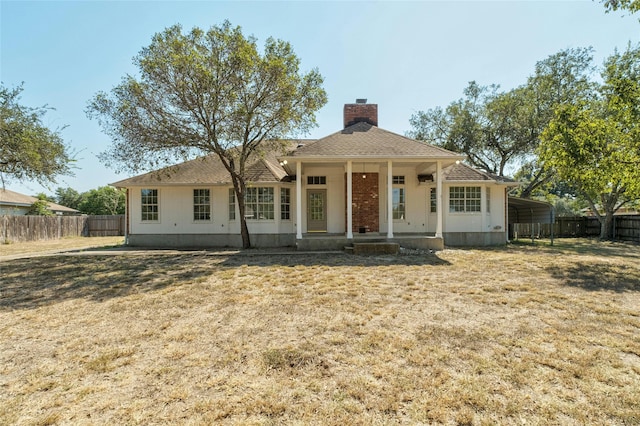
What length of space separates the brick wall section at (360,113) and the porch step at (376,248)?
22.5 ft

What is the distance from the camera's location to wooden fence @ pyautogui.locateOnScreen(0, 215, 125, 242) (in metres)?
18.0

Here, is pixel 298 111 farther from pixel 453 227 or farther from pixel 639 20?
pixel 639 20

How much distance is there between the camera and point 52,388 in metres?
2.93

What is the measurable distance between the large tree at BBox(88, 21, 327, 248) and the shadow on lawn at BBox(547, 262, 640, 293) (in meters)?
9.15

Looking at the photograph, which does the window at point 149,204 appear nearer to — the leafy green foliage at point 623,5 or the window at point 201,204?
the window at point 201,204

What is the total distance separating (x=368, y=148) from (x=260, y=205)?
529cm

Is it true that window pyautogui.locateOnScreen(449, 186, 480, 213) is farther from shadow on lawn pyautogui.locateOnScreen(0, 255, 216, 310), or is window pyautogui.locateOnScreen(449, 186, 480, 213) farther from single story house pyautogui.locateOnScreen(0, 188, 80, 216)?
single story house pyautogui.locateOnScreen(0, 188, 80, 216)

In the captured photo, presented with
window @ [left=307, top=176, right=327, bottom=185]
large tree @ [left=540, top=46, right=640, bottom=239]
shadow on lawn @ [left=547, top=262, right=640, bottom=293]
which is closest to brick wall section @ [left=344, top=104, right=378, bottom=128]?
window @ [left=307, top=176, right=327, bottom=185]

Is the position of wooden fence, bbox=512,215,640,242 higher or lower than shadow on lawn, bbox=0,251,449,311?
higher

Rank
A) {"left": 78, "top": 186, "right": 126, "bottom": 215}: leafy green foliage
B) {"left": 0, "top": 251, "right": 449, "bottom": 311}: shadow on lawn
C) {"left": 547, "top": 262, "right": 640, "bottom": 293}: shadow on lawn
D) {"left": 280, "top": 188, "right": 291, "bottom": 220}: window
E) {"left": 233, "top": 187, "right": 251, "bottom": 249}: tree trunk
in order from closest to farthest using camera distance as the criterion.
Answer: {"left": 0, "top": 251, "right": 449, "bottom": 311}: shadow on lawn < {"left": 547, "top": 262, "right": 640, "bottom": 293}: shadow on lawn < {"left": 233, "top": 187, "right": 251, "bottom": 249}: tree trunk < {"left": 280, "top": 188, "right": 291, "bottom": 220}: window < {"left": 78, "top": 186, "right": 126, "bottom": 215}: leafy green foliage

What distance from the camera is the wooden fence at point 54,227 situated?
18047 millimetres

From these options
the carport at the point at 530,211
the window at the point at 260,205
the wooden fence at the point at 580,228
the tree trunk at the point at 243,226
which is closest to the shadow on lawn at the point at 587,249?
the carport at the point at 530,211

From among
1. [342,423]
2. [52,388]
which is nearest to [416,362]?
[342,423]

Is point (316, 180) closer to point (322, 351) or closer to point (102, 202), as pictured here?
point (322, 351)
